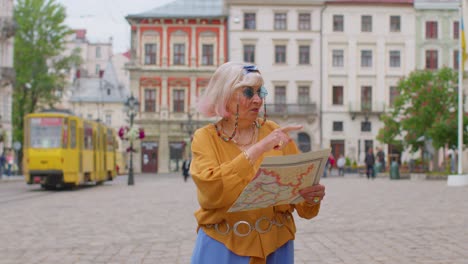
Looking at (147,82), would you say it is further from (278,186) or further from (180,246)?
(278,186)

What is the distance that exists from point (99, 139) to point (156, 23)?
29.1 metres

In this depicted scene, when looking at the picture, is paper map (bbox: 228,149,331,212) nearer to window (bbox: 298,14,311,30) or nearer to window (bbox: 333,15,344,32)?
window (bbox: 298,14,311,30)

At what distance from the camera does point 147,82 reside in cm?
6009

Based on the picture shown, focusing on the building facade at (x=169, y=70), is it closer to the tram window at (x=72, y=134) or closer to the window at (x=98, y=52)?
the tram window at (x=72, y=134)

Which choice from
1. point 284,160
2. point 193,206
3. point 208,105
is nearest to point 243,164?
point 284,160

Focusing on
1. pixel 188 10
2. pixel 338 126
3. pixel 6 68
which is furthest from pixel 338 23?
pixel 6 68

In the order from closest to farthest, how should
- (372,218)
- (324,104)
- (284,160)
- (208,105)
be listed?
1. (284,160)
2. (208,105)
3. (372,218)
4. (324,104)

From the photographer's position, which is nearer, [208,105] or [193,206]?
[208,105]

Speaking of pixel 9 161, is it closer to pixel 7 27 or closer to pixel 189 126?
pixel 7 27

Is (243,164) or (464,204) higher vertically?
(243,164)

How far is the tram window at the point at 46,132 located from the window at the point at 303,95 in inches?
1394

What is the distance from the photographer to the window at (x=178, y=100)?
60.3 m

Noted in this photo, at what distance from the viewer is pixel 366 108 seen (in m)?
59.2

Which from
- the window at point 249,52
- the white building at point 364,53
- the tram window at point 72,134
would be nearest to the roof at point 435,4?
the white building at point 364,53
